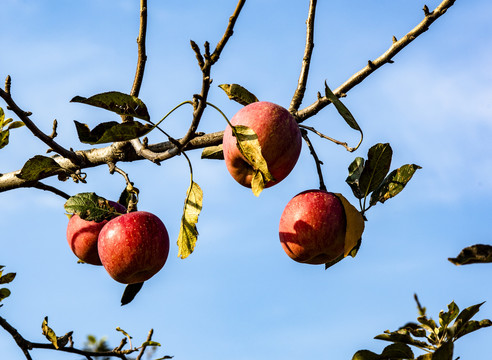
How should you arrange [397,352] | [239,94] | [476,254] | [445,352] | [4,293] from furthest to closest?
[4,293], [239,94], [397,352], [445,352], [476,254]

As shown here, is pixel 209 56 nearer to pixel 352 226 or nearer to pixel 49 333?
pixel 352 226

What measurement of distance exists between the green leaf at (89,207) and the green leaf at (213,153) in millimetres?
478

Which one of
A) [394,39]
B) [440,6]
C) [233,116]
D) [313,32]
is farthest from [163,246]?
[440,6]

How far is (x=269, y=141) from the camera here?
212 centimetres

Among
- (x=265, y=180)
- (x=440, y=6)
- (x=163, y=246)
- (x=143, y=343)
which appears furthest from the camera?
(x=143, y=343)

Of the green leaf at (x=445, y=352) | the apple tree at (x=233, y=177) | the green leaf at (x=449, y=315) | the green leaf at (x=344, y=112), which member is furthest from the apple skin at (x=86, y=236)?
the green leaf at (x=445, y=352)

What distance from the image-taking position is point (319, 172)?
2672 millimetres

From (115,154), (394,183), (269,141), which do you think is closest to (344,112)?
(269,141)

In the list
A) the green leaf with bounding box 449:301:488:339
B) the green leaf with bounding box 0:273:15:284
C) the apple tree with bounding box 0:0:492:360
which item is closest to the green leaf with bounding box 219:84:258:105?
the apple tree with bounding box 0:0:492:360

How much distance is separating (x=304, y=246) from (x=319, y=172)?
0.40m

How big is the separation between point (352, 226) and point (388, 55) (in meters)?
0.65

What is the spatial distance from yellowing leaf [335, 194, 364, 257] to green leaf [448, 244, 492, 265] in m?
0.83

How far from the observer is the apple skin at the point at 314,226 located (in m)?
2.38

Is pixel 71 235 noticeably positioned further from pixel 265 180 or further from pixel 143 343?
pixel 265 180
